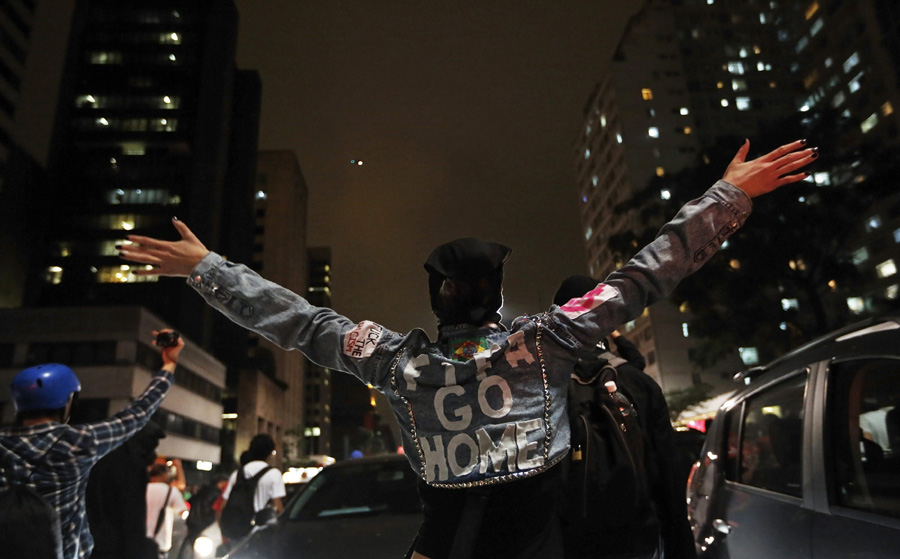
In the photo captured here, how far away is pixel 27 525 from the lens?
7.93 ft

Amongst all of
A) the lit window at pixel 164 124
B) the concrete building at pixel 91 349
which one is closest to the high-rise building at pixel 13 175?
the lit window at pixel 164 124

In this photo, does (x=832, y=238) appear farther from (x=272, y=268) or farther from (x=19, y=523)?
(x=272, y=268)

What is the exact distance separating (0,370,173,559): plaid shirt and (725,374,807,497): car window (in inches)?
113

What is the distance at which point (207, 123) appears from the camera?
71562mm

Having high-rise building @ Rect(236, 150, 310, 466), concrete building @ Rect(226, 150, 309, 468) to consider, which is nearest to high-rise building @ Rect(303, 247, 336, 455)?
high-rise building @ Rect(236, 150, 310, 466)

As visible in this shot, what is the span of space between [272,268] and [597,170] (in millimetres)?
49981

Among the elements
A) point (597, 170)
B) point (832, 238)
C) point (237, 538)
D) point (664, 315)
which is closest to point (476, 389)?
point (237, 538)

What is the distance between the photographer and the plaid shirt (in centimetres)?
253

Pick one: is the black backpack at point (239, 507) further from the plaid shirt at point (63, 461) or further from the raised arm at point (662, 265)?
the raised arm at point (662, 265)

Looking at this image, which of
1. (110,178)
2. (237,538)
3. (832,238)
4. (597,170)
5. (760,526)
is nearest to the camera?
(760,526)

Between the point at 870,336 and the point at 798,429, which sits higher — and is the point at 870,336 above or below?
above

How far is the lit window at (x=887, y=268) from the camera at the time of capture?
54438 mm

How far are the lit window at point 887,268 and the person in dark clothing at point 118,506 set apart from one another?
6310cm

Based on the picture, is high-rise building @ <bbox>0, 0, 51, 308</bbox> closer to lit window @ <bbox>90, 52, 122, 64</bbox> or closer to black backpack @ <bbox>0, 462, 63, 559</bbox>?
lit window @ <bbox>90, 52, 122, 64</bbox>
